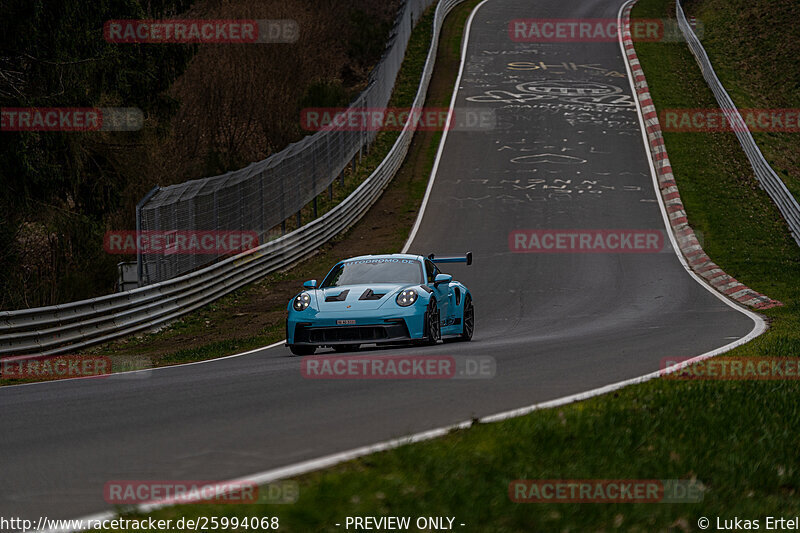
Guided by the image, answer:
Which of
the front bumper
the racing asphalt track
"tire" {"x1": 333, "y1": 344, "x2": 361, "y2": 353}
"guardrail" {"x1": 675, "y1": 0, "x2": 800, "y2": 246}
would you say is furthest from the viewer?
"guardrail" {"x1": 675, "y1": 0, "x2": 800, "y2": 246}

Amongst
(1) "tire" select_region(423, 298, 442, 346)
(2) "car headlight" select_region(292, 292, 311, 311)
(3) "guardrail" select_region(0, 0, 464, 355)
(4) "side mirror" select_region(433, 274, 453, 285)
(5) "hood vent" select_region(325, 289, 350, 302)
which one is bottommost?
(3) "guardrail" select_region(0, 0, 464, 355)

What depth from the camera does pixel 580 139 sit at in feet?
135

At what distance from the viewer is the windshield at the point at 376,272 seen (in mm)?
14477

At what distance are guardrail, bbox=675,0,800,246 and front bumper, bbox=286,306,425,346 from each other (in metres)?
19.7

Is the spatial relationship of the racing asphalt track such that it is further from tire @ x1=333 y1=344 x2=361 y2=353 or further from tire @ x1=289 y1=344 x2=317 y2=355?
tire @ x1=333 y1=344 x2=361 y2=353

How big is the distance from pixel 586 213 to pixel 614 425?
83.7 feet

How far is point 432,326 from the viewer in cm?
1368

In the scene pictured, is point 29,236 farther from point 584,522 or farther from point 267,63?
point 584,522

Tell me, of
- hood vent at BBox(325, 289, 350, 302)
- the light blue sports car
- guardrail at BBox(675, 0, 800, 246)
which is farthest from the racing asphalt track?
guardrail at BBox(675, 0, 800, 246)

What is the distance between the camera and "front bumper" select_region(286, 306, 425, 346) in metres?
13.0

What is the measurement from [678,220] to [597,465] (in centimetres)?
2635

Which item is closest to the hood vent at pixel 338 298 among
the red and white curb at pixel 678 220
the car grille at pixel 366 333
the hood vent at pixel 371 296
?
the hood vent at pixel 371 296

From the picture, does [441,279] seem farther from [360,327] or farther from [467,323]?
[360,327]

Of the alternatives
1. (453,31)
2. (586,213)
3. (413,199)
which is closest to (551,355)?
(586,213)
